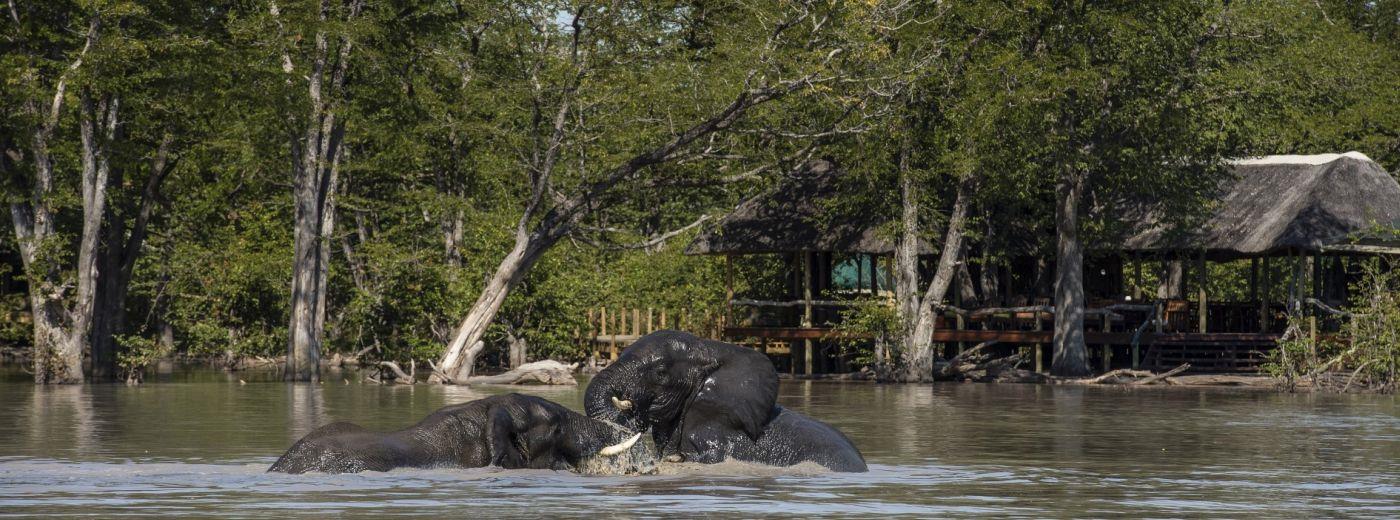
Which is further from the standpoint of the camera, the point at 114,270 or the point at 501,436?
the point at 114,270

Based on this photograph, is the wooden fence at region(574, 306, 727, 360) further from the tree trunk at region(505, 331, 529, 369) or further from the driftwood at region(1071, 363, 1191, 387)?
the driftwood at region(1071, 363, 1191, 387)

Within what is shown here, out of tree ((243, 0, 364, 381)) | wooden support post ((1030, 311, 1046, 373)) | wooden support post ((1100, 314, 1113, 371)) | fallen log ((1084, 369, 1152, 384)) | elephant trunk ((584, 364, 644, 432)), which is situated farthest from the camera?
wooden support post ((1030, 311, 1046, 373))

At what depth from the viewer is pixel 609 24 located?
3509cm

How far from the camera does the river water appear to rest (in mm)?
11969

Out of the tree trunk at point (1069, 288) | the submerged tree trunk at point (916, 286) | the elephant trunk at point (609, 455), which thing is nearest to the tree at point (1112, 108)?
the tree trunk at point (1069, 288)

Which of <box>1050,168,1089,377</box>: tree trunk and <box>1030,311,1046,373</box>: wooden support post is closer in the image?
<box>1050,168,1089,377</box>: tree trunk

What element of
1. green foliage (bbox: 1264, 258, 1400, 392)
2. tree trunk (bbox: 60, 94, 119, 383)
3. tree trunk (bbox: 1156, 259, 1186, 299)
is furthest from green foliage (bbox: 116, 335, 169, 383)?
tree trunk (bbox: 1156, 259, 1186, 299)

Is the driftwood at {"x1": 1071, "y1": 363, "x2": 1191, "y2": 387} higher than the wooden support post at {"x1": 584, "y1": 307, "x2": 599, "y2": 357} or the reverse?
the reverse

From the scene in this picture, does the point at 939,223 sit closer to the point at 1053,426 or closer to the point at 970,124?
the point at 970,124

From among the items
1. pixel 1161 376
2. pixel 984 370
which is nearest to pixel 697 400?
pixel 1161 376

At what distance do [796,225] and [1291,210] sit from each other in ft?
32.0

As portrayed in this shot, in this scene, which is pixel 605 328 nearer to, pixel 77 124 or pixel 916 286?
pixel 916 286

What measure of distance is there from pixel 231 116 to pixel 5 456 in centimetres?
2343

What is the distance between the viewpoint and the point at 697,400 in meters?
14.0
